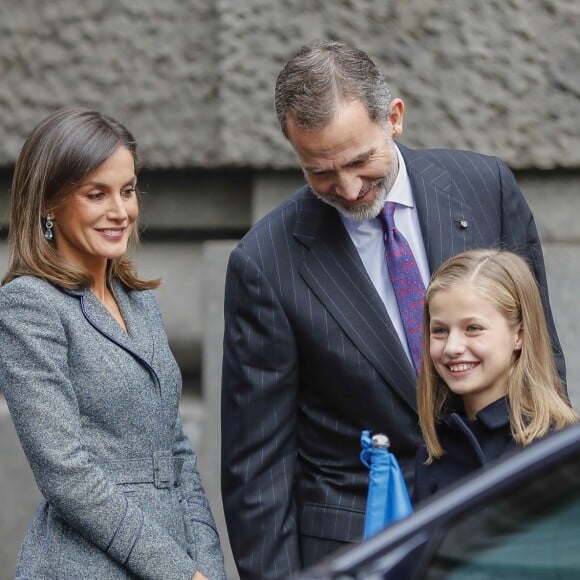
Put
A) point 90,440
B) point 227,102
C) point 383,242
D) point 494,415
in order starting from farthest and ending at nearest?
point 227,102 < point 383,242 < point 90,440 < point 494,415

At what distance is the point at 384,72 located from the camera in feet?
13.6


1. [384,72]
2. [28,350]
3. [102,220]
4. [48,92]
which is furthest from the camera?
[48,92]

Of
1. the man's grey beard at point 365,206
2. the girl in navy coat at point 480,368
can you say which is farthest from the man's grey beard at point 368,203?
the girl in navy coat at point 480,368

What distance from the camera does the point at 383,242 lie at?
281 centimetres

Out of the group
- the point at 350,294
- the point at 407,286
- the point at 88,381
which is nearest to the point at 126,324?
the point at 88,381

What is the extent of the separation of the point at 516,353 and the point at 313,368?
0.45m

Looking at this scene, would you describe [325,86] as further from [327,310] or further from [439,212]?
[327,310]

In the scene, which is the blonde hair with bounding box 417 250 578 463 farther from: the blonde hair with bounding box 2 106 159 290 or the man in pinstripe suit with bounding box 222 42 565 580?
the blonde hair with bounding box 2 106 159 290

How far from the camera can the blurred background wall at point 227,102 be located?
4141 millimetres

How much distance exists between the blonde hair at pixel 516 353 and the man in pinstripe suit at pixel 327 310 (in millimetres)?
130

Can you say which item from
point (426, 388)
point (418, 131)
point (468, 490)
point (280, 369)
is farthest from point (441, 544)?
point (418, 131)

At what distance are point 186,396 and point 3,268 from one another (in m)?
0.78

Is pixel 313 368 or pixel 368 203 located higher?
pixel 368 203

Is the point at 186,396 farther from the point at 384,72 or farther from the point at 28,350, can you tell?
the point at 28,350
